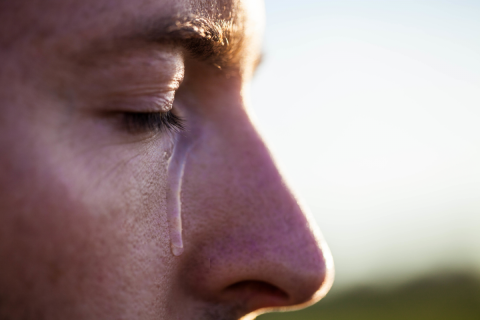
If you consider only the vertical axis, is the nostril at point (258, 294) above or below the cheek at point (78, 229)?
below

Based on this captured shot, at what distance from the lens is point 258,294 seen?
81 cm

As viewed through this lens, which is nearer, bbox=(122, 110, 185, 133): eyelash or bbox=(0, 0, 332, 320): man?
bbox=(0, 0, 332, 320): man

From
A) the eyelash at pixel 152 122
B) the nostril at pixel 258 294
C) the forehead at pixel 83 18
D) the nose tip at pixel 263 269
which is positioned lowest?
the nostril at pixel 258 294

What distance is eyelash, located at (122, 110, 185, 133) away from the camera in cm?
61

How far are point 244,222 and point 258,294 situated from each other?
16cm

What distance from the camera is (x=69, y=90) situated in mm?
521

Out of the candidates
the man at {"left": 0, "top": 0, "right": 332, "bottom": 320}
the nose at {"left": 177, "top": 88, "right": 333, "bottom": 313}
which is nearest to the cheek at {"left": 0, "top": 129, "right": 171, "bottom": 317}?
the man at {"left": 0, "top": 0, "right": 332, "bottom": 320}

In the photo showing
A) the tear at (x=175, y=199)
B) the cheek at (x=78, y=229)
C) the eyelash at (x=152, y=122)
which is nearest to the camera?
the cheek at (x=78, y=229)

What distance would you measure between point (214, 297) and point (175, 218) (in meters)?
0.19

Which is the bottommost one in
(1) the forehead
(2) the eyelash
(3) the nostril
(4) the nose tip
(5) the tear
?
(3) the nostril

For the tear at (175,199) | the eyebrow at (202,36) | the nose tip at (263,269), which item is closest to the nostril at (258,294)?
the nose tip at (263,269)

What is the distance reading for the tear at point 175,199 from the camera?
0.72 meters

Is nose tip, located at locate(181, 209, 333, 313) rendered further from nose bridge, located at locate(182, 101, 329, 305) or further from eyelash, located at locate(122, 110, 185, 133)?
eyelash, located at locate(122, 110, 185, 133)

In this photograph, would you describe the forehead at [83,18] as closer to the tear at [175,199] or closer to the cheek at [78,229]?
the cheek at [78,229]
